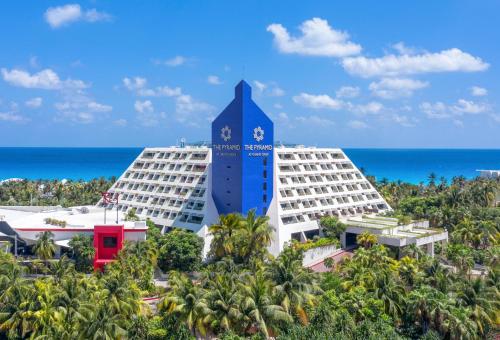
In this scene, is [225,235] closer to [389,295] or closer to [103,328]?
[389,295]

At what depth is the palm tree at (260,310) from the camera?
133 feet

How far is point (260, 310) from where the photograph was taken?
136ft

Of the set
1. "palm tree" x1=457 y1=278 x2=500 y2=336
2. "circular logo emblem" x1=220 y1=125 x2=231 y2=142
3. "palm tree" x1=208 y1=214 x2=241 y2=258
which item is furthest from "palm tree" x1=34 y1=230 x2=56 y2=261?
"palm tree" x1=457 y1=278 x2=500 y2=336

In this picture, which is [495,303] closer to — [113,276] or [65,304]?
[113,276]

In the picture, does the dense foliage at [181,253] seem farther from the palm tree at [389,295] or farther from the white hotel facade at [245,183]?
the palm tree at [389,295]

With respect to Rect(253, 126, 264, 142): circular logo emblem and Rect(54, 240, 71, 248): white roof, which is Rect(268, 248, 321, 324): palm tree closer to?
Rect(253, 126, 264, 142): circular logo emblem

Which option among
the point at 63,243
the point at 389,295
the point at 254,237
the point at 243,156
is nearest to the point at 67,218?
the point at 63,243

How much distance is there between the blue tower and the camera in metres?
74.8

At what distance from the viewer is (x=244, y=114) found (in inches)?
2936

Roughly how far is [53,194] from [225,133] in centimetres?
7439

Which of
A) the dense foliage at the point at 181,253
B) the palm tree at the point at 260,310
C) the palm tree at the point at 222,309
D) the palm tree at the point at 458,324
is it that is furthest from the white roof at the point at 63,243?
the palm tree at the point at 458,324

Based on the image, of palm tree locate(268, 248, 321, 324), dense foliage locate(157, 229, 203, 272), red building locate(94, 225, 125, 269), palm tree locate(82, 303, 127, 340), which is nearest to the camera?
palm tree locate(82, 303, 127, 340)

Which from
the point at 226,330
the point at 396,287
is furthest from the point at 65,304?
the point at 396,287

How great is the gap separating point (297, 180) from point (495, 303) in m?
45.1
